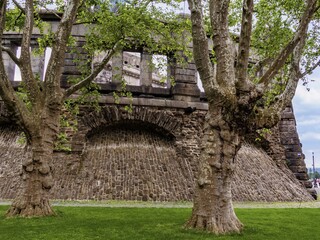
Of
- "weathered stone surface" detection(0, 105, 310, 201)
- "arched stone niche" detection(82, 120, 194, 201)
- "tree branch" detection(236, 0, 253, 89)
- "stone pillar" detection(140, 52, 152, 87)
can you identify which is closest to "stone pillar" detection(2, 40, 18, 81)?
"weathered stone surface" detection(0, 105, 310, 201)

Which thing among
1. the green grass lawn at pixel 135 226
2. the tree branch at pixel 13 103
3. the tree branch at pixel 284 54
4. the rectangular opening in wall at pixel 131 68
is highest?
the rectangular opening in wall at pixel 131 68

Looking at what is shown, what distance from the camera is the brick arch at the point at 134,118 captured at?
635 inches

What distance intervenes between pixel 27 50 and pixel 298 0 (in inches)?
296

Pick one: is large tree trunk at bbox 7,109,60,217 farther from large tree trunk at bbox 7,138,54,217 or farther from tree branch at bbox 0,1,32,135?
tree branch at bbox 0,1,32,135

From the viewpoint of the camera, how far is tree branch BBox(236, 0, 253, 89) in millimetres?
7145

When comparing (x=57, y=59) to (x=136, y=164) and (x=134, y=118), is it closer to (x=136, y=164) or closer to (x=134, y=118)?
(x=136, y=164)

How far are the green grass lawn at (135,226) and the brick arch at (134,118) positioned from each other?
6241 mm

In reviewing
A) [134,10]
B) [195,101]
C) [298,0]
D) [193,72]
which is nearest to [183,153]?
[195,101]

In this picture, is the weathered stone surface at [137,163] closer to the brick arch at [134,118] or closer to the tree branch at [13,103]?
the brick arch at [134,118]

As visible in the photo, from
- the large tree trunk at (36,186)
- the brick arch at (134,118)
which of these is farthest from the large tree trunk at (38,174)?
the brick arch at (134,118)

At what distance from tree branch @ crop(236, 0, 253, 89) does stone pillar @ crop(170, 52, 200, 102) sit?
1034 centimetres

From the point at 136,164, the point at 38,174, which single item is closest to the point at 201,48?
the point at 38,174

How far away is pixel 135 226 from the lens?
25.0 ft

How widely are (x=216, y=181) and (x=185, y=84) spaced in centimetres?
1119
